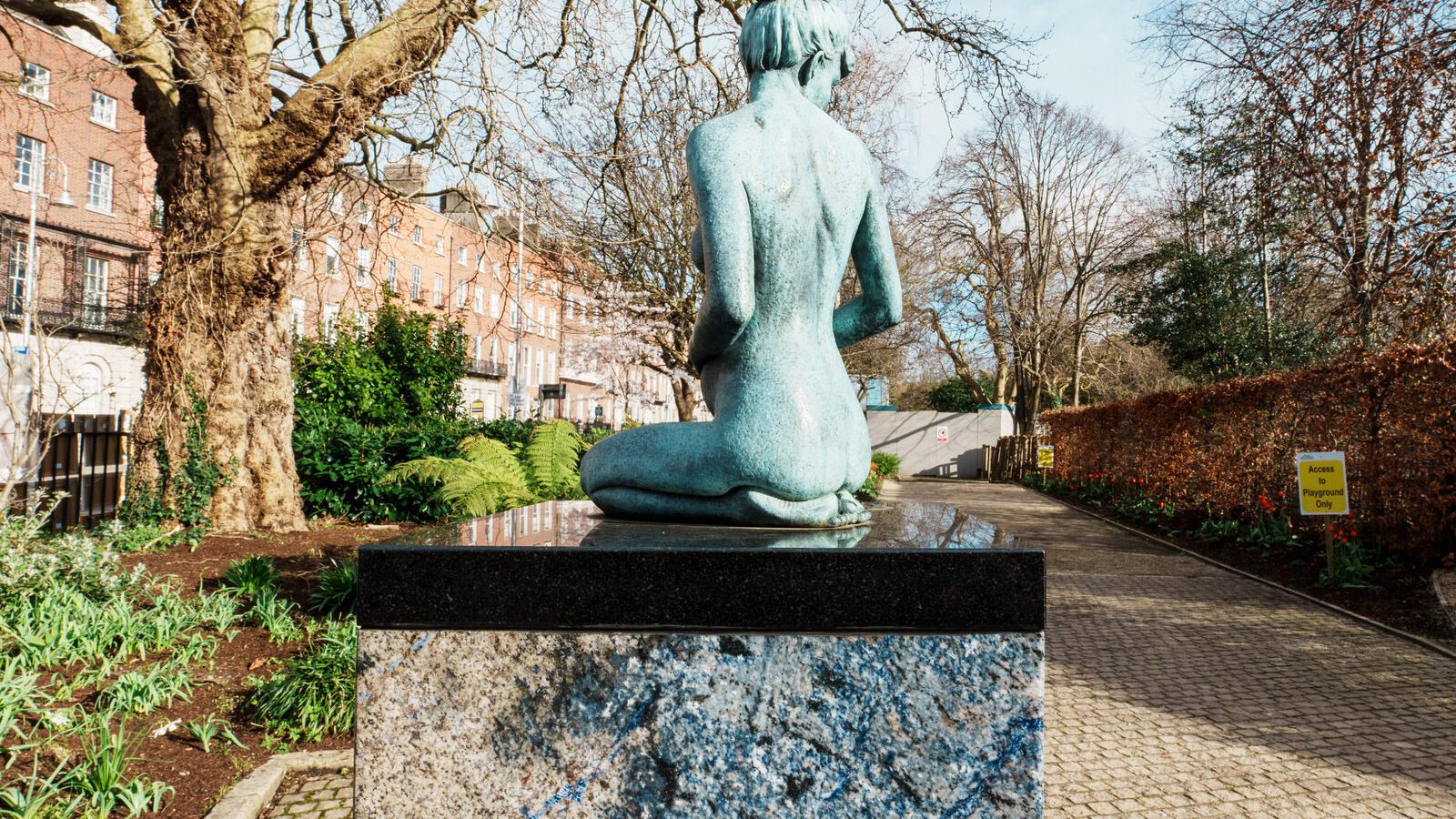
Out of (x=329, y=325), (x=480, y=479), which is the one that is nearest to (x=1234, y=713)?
(x=480, y=479)

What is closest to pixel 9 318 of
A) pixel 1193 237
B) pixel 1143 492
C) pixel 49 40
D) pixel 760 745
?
pixel 49 40

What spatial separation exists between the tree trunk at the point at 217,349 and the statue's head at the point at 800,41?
24.0 ft

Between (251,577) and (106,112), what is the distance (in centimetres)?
3504

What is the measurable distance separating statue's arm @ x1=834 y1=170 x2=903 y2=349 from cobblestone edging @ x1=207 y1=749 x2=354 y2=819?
2.90 meters

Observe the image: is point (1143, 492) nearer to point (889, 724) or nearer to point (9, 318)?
point (889, 724)

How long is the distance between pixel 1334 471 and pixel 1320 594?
1258mm

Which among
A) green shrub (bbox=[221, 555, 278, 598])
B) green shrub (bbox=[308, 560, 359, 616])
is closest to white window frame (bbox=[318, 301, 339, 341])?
green shrub (bbox=[221, 555, 278, 598])

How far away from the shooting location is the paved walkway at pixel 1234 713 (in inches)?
163

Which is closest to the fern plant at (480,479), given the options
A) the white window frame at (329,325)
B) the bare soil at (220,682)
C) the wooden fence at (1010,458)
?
the bare soil at (220,682)

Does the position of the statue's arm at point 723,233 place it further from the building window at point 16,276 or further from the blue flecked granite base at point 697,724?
the building window at point 16,276

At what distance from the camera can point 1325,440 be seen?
10797 millimetres

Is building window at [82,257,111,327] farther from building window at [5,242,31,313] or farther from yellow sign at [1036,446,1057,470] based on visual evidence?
yellow sign at [1036,446,1057,470]

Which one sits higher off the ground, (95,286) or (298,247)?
(95,286)

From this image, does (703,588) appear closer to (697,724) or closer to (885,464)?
(697,724)
